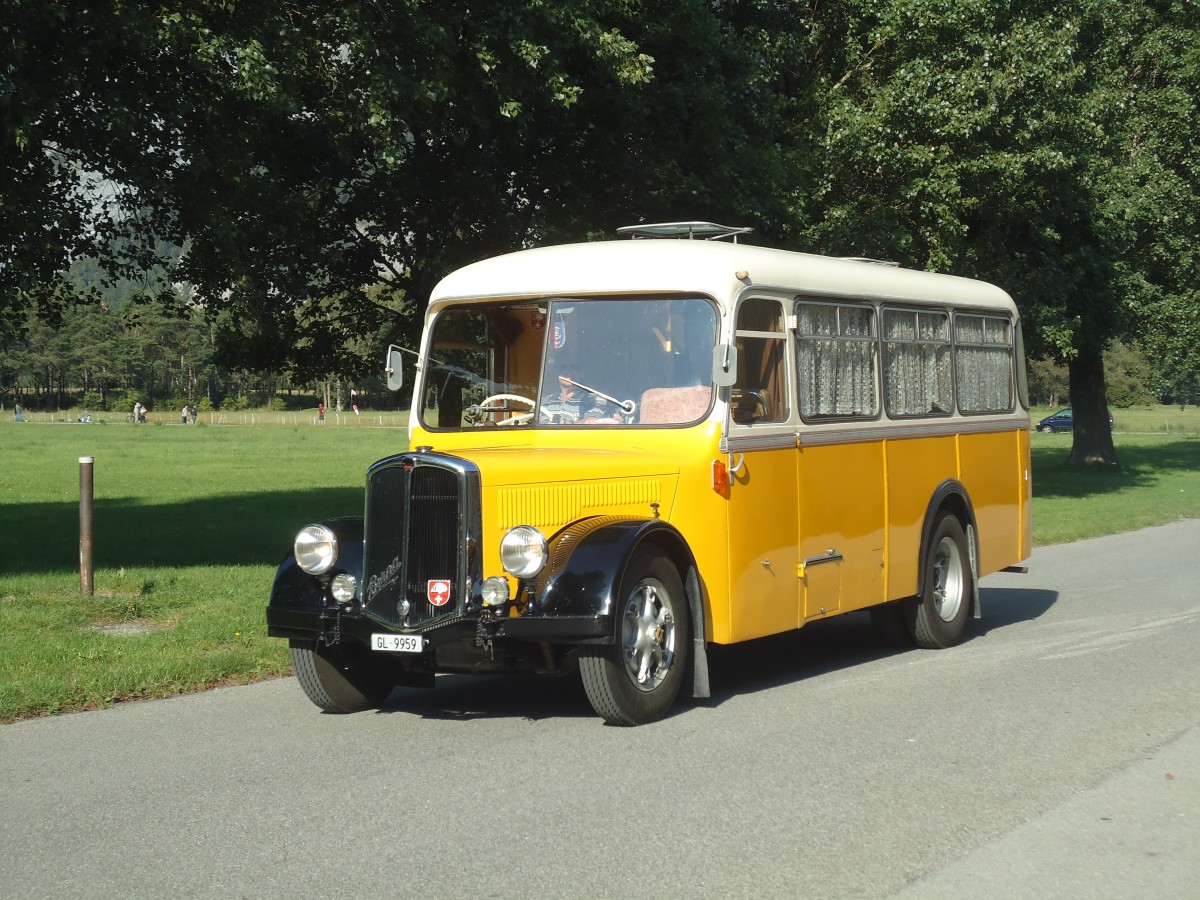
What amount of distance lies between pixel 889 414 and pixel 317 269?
11.7 metres

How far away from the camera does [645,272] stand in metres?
8.89

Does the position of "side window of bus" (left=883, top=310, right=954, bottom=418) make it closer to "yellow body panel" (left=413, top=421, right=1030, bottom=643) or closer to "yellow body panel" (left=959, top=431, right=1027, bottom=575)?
"yellow body panel" (left=413, top=421, right=1030, bottom=643)

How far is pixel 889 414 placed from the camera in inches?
419

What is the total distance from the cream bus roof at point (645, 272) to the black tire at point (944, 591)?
A: 90.4 inches

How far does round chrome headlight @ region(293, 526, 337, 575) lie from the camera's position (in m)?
8.14

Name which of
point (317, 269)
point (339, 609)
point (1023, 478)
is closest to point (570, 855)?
point (339, 609)

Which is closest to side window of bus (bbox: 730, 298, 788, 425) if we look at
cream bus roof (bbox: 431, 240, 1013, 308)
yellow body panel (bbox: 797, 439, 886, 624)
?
cream bus roof (bbox: 431, 240, 1013, 308)

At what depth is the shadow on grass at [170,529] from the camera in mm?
16391

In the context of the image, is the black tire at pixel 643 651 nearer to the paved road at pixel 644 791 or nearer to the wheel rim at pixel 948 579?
the paved road at pixel 644 791

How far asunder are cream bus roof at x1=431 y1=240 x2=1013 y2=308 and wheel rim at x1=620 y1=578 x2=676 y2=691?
1.85 meters

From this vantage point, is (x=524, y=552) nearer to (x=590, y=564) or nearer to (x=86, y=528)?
(x=590, y=564)

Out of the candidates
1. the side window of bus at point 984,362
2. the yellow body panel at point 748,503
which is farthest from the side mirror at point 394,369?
the side window of bus at point 984,362

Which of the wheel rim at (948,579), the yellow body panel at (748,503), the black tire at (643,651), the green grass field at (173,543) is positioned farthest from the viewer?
the wheel rim at (948,579)

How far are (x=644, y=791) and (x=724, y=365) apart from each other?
9.03 ft
